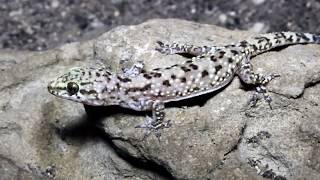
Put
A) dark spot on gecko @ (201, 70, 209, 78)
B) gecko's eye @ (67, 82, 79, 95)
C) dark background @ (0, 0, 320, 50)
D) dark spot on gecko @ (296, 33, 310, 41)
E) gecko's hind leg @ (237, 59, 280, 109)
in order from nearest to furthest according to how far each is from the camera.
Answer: gecko's eye @ (67, 82, 79, 95) < gecko's hind leg @ (237, 59, 280, 109) < dark spot on gecko @ (201, 70, 209, 78) < dark spot on gecko @ (296, 33, 310, 41) < dark background @ (0, 0, 320, 50)

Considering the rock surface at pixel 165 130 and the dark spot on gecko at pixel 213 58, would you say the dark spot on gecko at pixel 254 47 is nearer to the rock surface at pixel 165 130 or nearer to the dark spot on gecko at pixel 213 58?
the rock surface at pixel 165 130

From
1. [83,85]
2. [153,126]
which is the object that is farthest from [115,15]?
[153,126]

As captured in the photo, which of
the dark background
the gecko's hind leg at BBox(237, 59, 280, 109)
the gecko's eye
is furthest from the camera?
the dark background

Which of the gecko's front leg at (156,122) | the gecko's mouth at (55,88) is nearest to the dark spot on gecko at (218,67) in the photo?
the gecko's front leg at (156,122)

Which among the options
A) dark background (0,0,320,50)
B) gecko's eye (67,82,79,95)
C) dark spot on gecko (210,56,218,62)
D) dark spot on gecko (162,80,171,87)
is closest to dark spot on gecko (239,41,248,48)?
dark spot on gecko (210,56,218,62)

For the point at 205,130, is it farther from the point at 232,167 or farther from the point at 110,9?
the point at 110,9

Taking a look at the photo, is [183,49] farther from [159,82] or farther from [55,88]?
[55,88]

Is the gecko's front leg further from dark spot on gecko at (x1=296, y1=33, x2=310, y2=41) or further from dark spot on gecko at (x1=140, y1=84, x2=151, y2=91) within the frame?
dark spot on gecko at (x1=296, y1=33, x2=310, y2=41)

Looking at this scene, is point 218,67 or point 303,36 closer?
point 218,67
